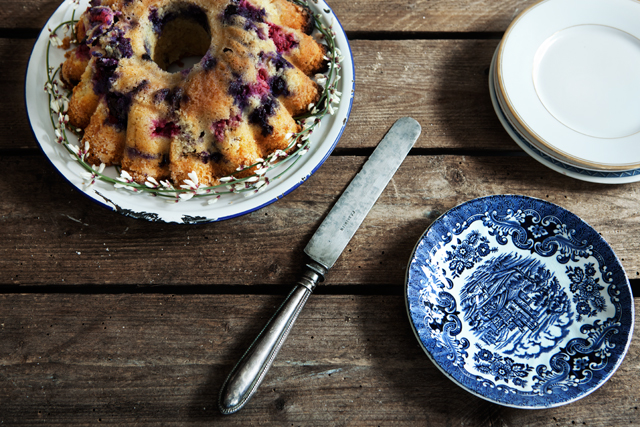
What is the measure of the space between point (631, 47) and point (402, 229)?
0.66 meters

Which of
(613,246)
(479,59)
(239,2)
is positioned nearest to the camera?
(239,2)

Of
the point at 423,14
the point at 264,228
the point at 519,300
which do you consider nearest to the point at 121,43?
the point at 264,228

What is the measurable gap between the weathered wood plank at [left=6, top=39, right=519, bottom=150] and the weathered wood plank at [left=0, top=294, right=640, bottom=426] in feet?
1.21

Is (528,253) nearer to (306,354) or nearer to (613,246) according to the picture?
(613,246)

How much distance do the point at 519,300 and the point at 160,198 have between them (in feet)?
2.31

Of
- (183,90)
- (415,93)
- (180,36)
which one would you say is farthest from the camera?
(415,93)

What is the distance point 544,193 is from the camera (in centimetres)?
89

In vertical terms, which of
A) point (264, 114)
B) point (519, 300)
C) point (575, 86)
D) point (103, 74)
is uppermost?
point (103, 74)

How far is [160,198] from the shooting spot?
30.0 inches

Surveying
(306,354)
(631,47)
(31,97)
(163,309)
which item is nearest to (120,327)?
(163,309)

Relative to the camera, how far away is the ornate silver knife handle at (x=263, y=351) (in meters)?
0.72

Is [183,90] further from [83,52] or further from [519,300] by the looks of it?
[519,300]

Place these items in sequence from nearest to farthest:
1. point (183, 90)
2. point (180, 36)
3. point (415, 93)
A: point (183, 90) < point (180, 36) < point (415, 93)

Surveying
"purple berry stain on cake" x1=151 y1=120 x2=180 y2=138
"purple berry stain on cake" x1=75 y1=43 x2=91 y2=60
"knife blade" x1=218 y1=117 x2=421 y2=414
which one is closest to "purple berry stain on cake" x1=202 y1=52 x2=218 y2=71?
"purple berry stain on cake" x1=151 y1=120 x2=180 y2=138
